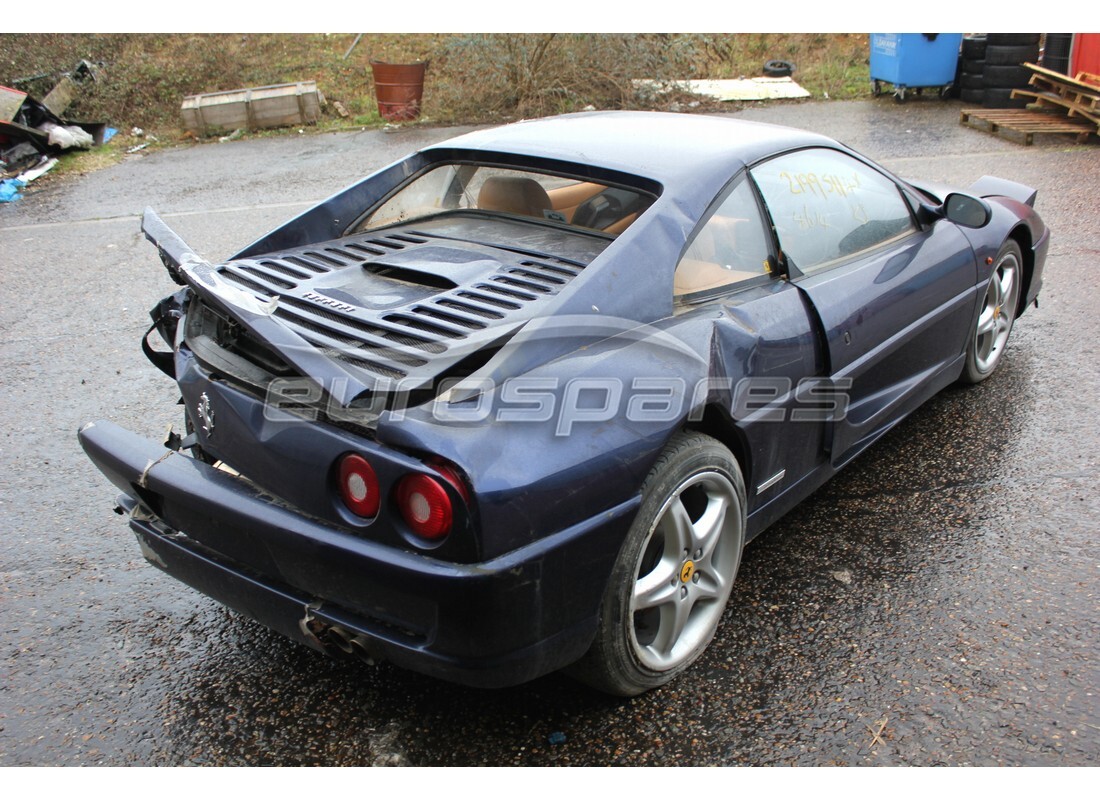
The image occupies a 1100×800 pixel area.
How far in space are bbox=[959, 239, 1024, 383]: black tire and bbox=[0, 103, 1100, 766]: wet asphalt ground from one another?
0.40 feet

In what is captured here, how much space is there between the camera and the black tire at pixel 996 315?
168 inches

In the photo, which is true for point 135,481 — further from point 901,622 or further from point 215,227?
point 215,227

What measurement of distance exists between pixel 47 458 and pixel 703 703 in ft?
10.5

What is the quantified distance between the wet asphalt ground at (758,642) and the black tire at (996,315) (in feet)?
0.40

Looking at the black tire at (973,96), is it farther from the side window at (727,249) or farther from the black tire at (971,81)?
the side window at (727,249)

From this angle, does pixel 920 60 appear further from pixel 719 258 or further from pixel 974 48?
pixel 719 258

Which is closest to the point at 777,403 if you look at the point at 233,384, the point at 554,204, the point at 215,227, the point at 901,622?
the point at 901,622

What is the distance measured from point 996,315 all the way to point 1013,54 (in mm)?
8680

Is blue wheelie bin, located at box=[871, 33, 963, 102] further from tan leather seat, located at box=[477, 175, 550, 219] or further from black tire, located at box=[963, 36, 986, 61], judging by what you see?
tan leather seat, located at box=[477, 175, 550, 219]

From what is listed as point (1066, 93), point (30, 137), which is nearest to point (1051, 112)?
point (1066, 93)

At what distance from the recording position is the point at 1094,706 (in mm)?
2504

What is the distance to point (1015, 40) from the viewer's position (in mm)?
11508

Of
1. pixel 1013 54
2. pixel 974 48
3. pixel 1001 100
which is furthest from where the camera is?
pixel 974 48

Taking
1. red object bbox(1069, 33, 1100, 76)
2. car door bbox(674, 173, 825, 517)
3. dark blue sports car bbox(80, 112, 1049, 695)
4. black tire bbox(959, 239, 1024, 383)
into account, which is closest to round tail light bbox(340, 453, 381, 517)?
dark blue sports car bbox(80, 112, 1049, 695)
